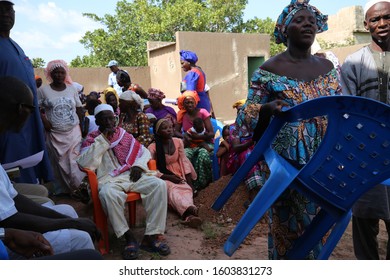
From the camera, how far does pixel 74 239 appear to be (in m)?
2.17

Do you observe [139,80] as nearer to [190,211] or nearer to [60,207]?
[190,211]

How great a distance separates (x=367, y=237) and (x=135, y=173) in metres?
2.11

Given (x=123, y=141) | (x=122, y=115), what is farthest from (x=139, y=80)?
(x=123, y=141)

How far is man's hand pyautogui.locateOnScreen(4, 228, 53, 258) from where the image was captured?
70.8 inches

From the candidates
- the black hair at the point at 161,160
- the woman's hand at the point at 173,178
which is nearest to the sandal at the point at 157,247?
the woman's hand at the point at 173,178

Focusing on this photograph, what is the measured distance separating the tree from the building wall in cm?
510

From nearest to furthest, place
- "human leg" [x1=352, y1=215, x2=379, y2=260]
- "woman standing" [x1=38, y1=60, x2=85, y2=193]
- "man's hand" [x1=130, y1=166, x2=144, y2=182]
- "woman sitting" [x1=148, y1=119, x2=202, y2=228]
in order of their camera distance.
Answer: "human leg" [x1=352, y1=215, x2=379, y2=260] < "man's hand" [x1=130, y1=166, x2=144, y2=182] < "woman sitting" [x1=148, y1=119, x2=202, y2=228] < "woman standing" [x1=38, y1=60, x2=85, y2=193]

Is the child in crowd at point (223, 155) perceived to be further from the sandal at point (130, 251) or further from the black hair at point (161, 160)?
the sandal at point (130, 251)

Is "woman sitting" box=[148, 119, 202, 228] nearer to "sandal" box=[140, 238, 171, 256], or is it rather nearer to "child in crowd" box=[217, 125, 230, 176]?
"child in crowd" box=[217, 125, 230, 176]

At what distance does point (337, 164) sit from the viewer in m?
1.58

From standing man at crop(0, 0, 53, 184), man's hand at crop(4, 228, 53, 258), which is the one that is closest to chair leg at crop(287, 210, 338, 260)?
man's hand at crop(4, 228, 53, 258)

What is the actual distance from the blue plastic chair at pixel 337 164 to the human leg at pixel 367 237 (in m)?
0.85
